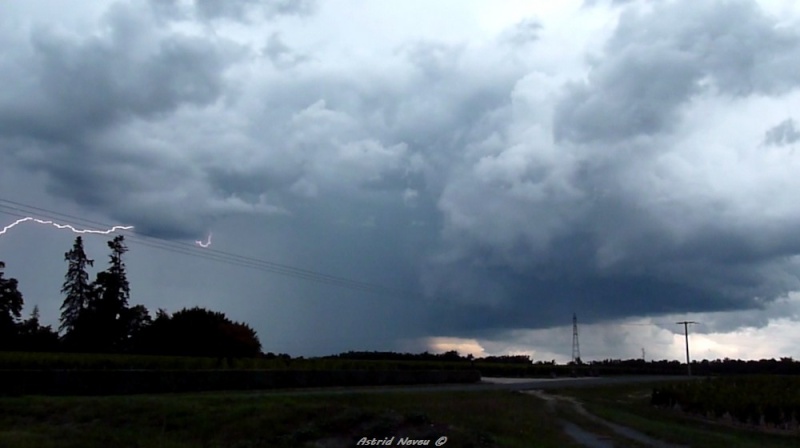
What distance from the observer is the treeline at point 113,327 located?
8300cm

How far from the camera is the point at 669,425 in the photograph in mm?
40719

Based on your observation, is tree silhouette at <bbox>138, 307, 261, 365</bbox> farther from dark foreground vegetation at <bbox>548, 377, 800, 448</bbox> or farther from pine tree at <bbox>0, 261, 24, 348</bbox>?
dark foreground vegetation at <bbox>548, 377, 800, 448</bbox>

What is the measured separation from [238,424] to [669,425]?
24125 millimetres

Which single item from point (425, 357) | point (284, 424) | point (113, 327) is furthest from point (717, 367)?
point (284, 424)

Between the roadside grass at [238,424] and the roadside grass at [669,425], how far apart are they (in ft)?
18.2

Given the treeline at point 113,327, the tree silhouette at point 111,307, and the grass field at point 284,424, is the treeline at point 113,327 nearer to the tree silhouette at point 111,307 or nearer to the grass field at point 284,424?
the tree silhouette at point 111,307

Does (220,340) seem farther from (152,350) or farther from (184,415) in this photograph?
(184,415)

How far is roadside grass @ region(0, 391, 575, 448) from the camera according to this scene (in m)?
22.6

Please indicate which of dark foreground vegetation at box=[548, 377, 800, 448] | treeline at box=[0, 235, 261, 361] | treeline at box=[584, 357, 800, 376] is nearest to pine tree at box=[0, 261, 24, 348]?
treeline at box=[0, 235, 261, 361]

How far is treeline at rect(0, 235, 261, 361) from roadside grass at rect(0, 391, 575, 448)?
129ft

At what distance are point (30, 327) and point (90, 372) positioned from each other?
6821 cm

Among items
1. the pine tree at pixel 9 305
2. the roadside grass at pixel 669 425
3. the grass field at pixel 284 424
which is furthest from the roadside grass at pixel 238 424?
the pine tree at pixel 9 305

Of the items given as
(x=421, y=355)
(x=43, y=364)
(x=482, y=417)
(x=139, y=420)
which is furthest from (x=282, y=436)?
(x=421, y=355)

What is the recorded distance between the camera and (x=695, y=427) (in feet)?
139
